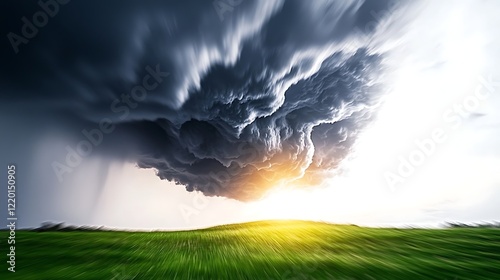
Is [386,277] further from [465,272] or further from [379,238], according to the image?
[379,238]

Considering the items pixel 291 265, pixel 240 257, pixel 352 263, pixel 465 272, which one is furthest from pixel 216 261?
pixel 465 272

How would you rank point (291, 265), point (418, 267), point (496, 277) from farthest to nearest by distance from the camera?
point (291, 265) < point (418, 267) < point (496, 277)

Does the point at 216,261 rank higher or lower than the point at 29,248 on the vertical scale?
lower

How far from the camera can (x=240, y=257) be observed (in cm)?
1298

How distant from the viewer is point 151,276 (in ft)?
31.1

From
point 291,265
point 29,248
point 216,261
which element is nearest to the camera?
point 291,265

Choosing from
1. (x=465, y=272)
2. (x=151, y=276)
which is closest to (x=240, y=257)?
(x=151, y=276)

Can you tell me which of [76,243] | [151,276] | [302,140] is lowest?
[151,276]

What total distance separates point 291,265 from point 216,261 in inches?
125

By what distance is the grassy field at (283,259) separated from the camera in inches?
381

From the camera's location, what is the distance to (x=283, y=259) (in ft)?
40.0

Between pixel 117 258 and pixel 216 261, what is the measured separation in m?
4.33

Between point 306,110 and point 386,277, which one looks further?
point 306,110

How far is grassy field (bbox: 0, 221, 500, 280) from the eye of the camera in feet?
31.8
